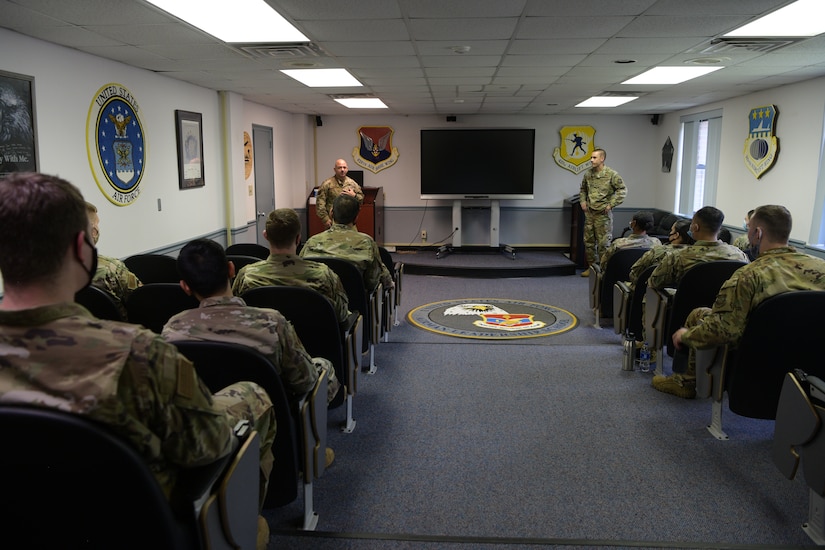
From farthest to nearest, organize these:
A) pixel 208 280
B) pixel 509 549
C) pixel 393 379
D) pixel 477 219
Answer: pixel 477 219 < pixel 393 379 < pixel 509 549 < pixel 208 280

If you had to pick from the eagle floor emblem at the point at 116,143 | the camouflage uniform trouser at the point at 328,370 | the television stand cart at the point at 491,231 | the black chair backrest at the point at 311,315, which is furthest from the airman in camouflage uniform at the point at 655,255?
the television stand cart at the point at 491,231

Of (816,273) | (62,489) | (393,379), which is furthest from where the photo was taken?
(393,379)

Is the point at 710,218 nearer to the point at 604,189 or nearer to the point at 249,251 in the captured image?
the point at 249,251

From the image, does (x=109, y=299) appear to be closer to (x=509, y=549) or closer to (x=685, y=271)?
(x=509, y=549)

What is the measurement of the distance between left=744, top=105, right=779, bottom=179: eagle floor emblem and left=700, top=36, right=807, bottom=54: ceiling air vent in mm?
2439

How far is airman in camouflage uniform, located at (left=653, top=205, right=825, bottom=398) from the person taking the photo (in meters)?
Result: 2.75

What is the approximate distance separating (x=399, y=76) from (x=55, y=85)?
3001 millimetres

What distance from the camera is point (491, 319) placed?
6004 millimetres

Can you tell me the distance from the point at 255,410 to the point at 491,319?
14.7ft

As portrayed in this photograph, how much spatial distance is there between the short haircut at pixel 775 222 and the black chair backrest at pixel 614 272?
2.06m

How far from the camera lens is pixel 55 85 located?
4258mm

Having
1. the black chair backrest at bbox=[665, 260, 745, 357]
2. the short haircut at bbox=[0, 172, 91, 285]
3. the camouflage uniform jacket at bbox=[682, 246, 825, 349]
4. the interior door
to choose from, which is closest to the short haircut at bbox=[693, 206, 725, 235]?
the black chair backrest at bbox=[665, 260, 745, 357]

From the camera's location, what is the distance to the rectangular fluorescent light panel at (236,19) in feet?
10.9

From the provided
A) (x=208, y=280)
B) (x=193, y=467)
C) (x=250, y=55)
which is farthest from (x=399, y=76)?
(x=193, y=467)
